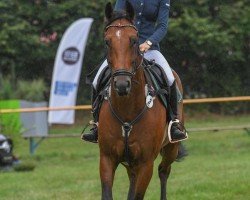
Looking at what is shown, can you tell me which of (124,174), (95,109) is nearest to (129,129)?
(95,109)

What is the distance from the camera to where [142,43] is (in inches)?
329

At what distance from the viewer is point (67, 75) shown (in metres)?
23.5

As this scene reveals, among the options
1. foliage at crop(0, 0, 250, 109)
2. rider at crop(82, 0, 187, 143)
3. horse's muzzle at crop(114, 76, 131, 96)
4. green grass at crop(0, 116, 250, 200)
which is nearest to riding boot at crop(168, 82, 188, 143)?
rider at crop(82, 0, 187, 143)

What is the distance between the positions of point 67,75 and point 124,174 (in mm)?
8255

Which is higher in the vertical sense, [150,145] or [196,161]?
[150,145]

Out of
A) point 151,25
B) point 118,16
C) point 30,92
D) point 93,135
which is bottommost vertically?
point 30,92

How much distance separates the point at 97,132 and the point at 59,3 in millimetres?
23011

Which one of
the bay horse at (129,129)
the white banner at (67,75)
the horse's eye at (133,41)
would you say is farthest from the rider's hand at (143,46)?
the white banner at (67,75)

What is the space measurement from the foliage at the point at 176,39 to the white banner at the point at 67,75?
5.72m

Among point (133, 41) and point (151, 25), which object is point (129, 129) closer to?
point (133, 41)

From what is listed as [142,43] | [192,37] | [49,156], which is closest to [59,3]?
[192,37]

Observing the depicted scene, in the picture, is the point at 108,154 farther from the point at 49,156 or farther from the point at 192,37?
the point at 192,37

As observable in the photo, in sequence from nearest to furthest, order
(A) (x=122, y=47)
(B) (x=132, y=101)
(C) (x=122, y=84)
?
1. (C) (x=122, y=84)
2. (A) (x=122, y=47)
3. (B) (x=132, y=101)

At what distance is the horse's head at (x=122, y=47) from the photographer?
6941 millimetres
